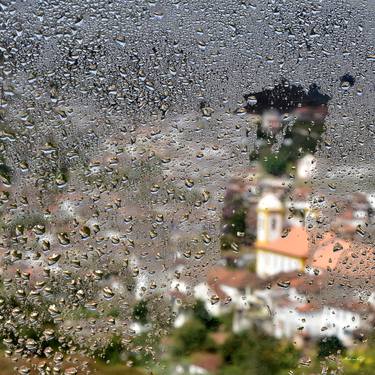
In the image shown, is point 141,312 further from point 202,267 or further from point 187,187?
point 187,187

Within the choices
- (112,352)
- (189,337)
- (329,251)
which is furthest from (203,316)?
(329,251)

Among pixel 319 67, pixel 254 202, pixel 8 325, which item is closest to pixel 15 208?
pixel 8 325

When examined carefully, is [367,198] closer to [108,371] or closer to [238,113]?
[238,113]

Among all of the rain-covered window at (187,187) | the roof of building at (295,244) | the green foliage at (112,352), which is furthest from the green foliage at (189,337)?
the roof of building at (295,244)

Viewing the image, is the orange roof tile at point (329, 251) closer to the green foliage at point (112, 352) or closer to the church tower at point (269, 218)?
the church tower at point (269, 218)

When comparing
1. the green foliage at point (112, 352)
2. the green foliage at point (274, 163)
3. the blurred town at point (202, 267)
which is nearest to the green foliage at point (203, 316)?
the blurred town at point (202, 267)

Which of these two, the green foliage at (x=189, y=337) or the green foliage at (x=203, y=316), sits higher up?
the green foliage at (x=203, y=316)

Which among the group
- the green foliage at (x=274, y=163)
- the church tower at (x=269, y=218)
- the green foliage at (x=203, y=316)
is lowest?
the green foliage at (x=203, y=316)
